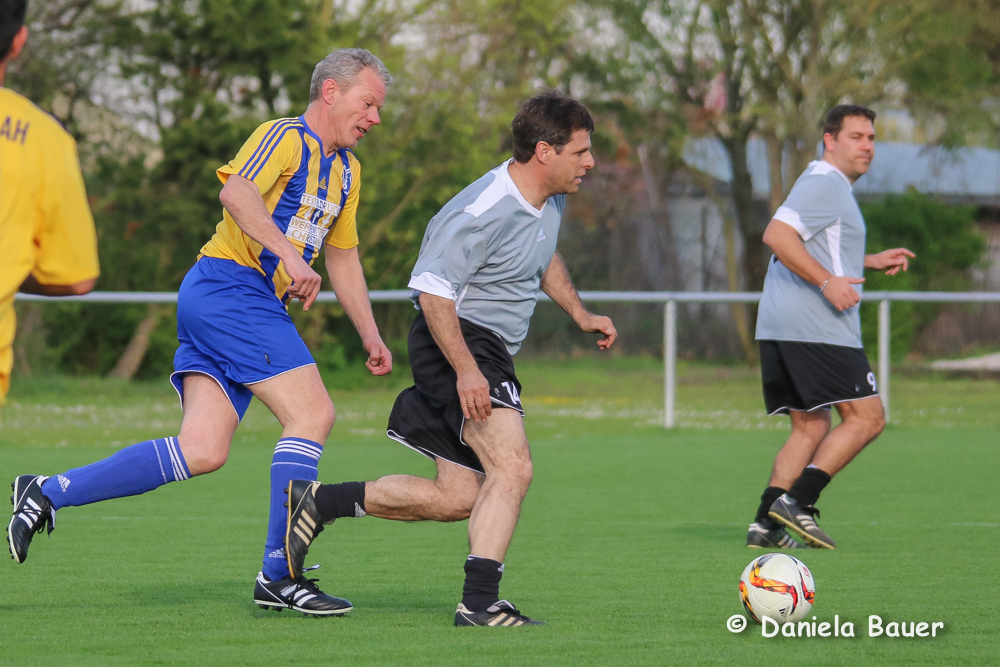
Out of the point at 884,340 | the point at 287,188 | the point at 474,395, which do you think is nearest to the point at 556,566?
the point at 474,395

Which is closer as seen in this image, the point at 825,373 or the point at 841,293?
the point at 841,293

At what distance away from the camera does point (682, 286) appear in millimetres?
25281

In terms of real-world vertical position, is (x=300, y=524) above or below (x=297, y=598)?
above

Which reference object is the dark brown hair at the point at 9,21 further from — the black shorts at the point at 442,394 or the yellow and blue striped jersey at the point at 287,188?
the black shorts at the point at 442,394

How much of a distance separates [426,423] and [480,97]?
2036cm

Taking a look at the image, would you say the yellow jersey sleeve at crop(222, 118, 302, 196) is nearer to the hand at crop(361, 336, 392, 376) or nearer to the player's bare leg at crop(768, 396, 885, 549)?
the hand at crop(361, 336, 392, 376)

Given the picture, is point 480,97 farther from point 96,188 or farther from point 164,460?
point 164,460

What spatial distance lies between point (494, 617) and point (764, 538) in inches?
98.4

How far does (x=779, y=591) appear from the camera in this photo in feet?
14.3

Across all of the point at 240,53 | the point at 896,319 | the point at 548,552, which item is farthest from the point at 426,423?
the point at 240,53

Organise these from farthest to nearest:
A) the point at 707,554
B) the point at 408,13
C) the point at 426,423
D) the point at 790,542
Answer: the point at 408,13 < the point at 790,542 < the point at 707,554 < the point at 426,423

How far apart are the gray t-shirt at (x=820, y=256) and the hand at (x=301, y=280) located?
9.72ft

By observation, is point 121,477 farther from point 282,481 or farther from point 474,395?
point 474,395

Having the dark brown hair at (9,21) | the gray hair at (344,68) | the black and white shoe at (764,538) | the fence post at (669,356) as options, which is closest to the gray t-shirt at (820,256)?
the black and white shoe at (764,538)
